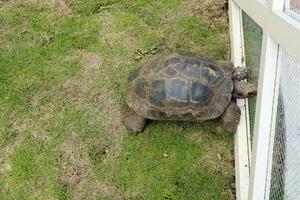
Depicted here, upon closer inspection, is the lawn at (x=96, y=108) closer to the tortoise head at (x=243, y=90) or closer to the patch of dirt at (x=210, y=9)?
Answer: the patch of dirt at (x=210, y=9)

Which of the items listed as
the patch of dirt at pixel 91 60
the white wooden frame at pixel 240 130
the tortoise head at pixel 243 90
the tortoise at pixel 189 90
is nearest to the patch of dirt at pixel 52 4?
the patch of dirt at pixel 91 60

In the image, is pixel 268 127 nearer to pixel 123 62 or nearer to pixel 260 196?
pixel 260 196

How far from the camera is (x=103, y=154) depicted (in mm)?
3775

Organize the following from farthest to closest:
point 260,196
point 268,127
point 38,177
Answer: point 38,177, point 260,196, point 268,127

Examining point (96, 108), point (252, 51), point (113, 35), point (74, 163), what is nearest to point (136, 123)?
point (96, 108)

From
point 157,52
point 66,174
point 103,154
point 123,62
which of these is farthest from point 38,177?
point 157,52

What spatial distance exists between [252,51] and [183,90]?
0.62 m

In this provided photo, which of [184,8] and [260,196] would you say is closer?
[260,196]

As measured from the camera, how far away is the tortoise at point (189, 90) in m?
3.54

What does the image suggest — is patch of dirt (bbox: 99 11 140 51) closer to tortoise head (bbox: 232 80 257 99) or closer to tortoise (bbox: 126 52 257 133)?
tortoise (bbox: 126 52 257 133)

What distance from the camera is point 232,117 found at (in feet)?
11.9

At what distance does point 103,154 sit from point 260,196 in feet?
5.01

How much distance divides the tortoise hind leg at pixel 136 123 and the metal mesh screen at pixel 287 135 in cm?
152

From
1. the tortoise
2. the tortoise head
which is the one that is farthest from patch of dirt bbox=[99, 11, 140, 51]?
the tortoise head
